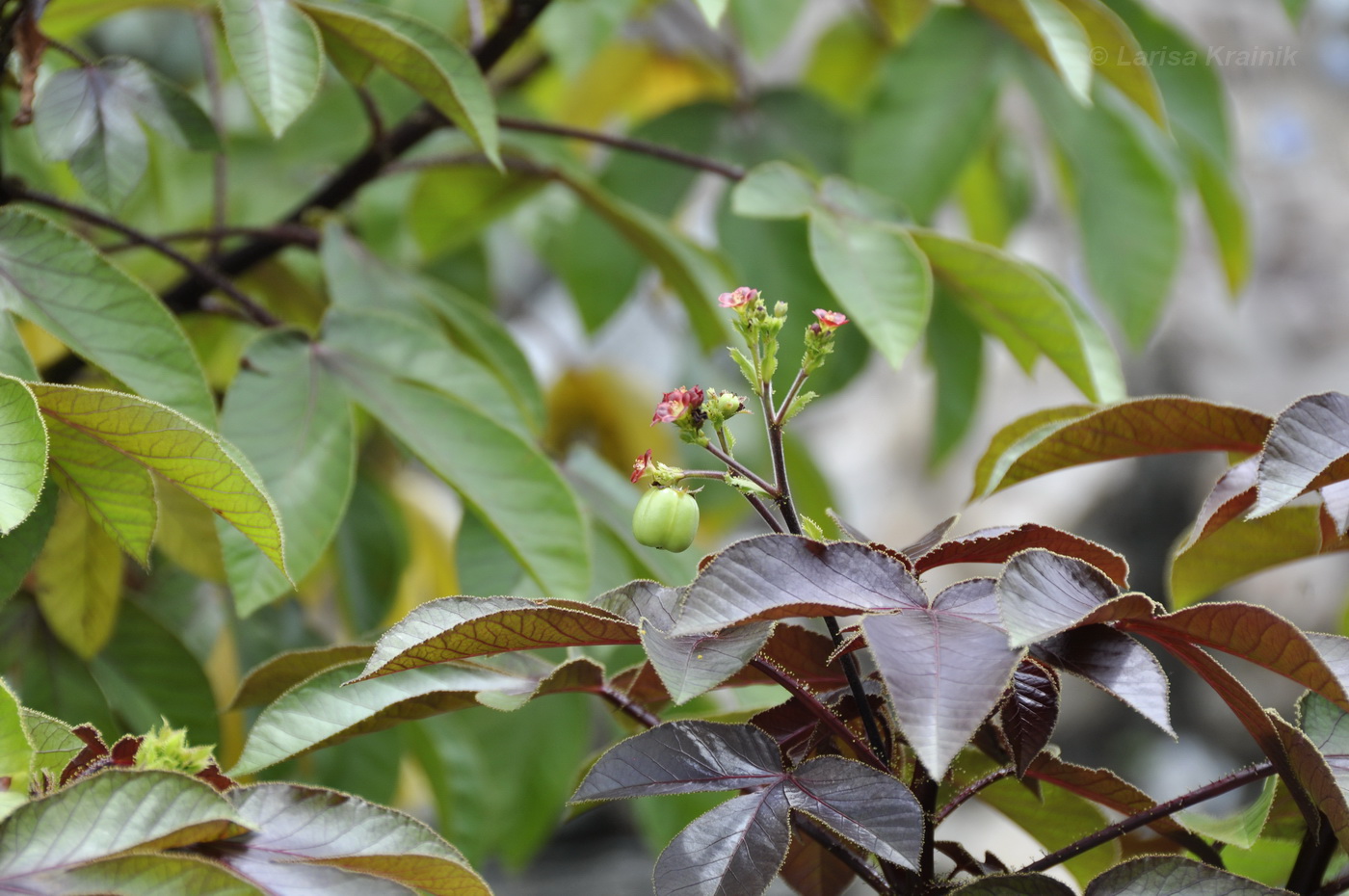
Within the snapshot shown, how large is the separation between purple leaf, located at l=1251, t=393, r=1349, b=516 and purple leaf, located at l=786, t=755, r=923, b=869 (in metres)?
0.12

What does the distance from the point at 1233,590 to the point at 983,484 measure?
157 centimetres

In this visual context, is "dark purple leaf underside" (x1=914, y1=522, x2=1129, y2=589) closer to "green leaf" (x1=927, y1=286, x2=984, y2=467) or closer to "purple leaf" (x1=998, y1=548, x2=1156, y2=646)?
"purple leaf" (x1=998, y1=548, x2=1156, y2=646)

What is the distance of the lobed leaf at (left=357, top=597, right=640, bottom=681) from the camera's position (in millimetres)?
289

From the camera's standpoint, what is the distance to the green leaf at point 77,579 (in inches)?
19.3

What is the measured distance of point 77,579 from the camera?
1.61 ft

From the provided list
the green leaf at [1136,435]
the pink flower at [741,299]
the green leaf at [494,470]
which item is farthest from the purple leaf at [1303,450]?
the green leaf at [494,470]

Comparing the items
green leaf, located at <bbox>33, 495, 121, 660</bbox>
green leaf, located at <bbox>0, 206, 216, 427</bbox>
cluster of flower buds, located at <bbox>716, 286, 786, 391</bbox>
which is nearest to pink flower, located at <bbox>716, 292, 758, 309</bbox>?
cluster of flower buds, located at <bbox>716, 286, 786, 391</bbox>

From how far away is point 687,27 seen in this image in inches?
48.9

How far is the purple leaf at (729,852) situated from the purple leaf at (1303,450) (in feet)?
0.47

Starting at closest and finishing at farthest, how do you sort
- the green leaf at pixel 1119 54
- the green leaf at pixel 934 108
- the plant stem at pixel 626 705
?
the plant stem at pixel 626 705
the green leaf at pixel 1119 54
the green leaf at pixel 934 108

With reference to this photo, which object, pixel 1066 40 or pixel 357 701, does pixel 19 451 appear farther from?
pixel 1066 40

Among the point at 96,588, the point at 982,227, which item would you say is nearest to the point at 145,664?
the point at 96,588

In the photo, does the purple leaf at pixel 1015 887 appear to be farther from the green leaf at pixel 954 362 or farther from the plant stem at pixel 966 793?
the green leaf at pixel 954 362

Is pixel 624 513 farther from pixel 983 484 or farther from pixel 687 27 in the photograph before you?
pixel 687 27
